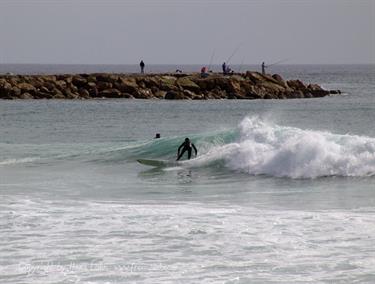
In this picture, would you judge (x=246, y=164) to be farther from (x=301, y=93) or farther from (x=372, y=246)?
(x=301, y=93)

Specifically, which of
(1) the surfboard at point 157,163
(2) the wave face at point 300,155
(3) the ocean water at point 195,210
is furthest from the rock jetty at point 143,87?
(2) the wave face at point 300,155

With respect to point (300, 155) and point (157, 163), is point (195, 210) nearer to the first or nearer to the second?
point (300, 155)

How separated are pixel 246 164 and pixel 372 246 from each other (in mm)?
12366

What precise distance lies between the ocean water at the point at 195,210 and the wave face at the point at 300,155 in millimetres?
53

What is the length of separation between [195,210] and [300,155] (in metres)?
8.32

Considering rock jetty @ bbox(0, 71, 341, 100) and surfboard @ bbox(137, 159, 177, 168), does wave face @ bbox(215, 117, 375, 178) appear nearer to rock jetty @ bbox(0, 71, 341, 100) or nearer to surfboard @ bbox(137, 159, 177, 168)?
surfboard @ bbox(137, 159, 177, 168)

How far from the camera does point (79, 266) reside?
504 inches

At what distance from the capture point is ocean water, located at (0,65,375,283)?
500 inches

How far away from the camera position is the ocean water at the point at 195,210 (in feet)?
41.7

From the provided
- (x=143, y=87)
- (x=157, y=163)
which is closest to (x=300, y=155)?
(x=157, y=163)

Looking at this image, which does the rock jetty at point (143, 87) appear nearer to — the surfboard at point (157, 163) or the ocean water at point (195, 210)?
the ocean water at point (195, 210)

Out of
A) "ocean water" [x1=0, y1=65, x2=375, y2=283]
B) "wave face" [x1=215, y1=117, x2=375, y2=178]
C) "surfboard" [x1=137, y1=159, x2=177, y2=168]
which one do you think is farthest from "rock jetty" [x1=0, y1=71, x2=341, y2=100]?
"wave face" [x1=215, y1=117, x2=375, y2=178]

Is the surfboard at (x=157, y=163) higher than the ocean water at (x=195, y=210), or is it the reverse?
the ocean water at (x=195, y=210)

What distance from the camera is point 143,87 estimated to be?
67500 millimetres
